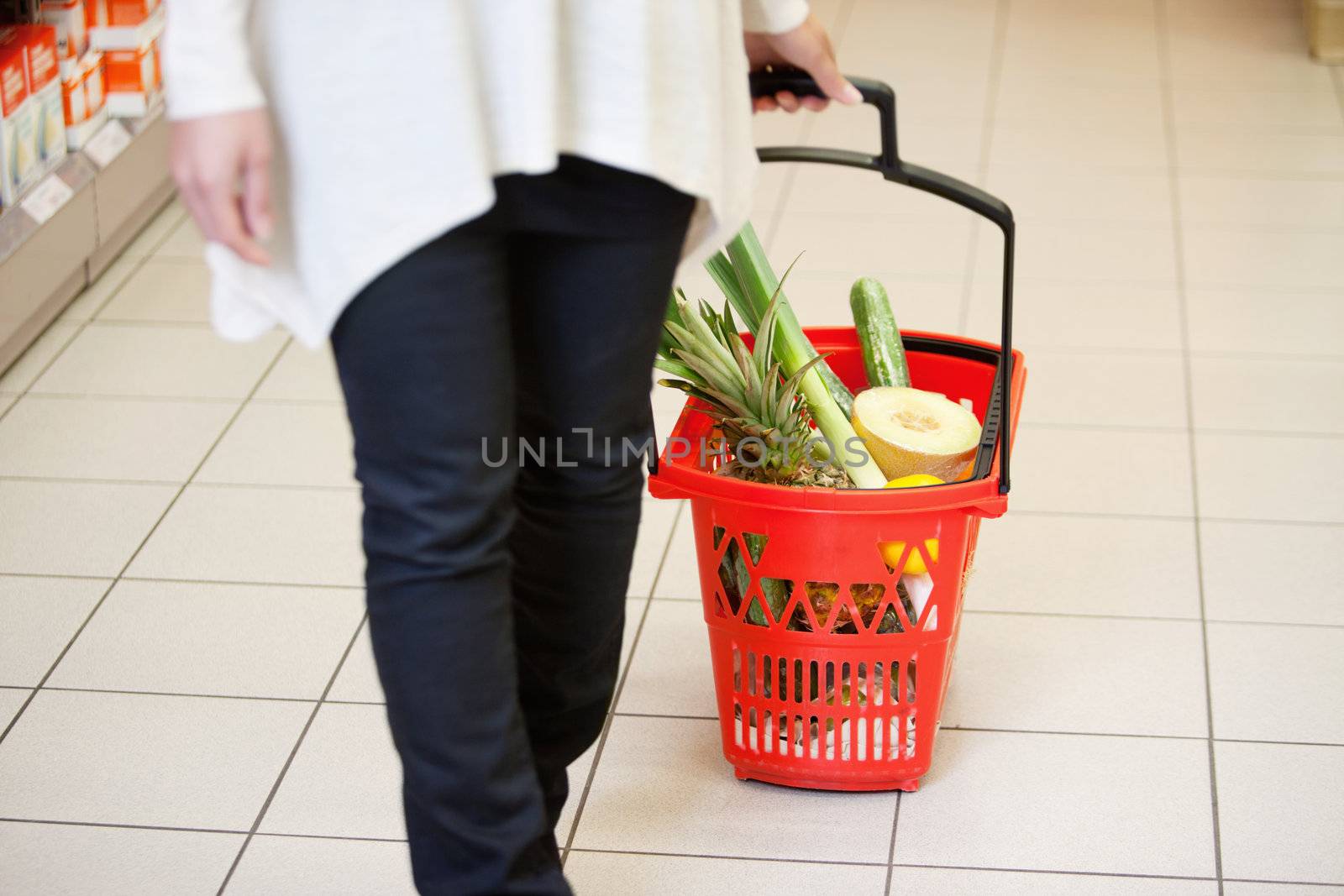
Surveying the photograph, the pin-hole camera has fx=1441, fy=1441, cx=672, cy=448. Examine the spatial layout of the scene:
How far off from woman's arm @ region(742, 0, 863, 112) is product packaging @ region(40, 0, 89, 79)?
2095mm

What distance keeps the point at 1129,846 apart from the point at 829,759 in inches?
12.8

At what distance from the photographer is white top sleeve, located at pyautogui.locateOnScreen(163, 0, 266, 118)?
0.87 metres

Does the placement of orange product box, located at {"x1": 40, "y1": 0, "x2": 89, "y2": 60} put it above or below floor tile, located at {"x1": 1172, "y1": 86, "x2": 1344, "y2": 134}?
above

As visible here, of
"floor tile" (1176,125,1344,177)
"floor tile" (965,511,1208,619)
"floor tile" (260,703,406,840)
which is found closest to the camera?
"floor tile" (260,703,406,840)

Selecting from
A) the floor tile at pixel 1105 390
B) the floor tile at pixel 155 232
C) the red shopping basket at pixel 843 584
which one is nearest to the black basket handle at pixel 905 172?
the red shopping basket at pixel 843 584

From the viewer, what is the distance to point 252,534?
2.14 metres

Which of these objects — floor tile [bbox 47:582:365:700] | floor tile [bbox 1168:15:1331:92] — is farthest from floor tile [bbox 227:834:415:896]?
floor tile [bbox 1168:15:1331:92]

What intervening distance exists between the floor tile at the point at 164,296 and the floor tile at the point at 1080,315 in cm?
154

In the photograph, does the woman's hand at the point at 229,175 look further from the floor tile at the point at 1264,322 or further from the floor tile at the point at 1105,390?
the floor tile at the point at 1264,322

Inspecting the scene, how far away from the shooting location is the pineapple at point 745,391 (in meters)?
1.46

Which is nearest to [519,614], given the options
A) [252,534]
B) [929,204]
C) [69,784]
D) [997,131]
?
[69,784]

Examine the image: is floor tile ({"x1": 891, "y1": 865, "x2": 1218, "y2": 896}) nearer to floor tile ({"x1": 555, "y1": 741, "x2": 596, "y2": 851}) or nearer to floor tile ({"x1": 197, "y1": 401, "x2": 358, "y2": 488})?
floor tile ({"x1": 555, "y1": 741, "x2": 596, "y2": 851})

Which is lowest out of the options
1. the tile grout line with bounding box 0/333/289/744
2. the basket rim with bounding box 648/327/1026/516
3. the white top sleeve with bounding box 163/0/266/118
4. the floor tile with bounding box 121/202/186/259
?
the tile grout line with bounding box 0/333/289/744

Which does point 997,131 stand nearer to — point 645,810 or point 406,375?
point 645,810
